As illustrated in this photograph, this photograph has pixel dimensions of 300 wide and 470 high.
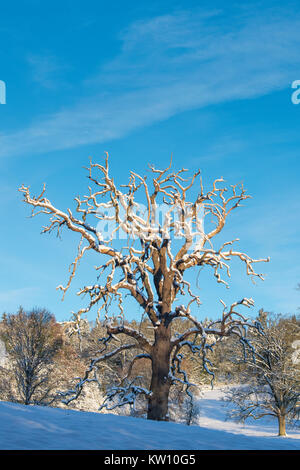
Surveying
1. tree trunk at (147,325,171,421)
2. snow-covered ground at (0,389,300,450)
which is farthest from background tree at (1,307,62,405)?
snow-covered ground at (0,389,300,450)

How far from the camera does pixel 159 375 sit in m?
16.2

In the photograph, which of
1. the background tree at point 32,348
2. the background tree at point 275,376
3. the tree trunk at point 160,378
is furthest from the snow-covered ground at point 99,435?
the background tree at point 275,376

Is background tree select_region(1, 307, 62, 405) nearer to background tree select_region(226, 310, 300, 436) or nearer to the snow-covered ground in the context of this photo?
background tree select_region(226, 310, 300, 436)

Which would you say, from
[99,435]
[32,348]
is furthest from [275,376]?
[99,435]

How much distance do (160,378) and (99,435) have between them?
802 centimetres

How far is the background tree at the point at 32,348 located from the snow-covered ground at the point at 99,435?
1597cm

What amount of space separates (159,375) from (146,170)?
25.6 feet

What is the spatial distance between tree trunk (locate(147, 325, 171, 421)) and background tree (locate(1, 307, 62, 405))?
11410 mm

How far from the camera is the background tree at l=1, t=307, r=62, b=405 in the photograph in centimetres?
2606

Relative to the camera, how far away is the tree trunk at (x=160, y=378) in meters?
16.0

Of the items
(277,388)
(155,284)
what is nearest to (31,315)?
(155,284)

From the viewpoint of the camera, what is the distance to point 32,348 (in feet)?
86.3

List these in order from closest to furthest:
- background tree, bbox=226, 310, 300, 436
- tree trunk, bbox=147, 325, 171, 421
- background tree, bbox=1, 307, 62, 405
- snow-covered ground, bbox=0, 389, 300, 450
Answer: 1. snow-covered ground, bbox=0, 389, 300, 450
2. tree trunk, bbox=147, 325, 171, 421
3. background tree, bbox=1, 307, 62, 405
4. background tree, bbox=226, 310, 300, 436

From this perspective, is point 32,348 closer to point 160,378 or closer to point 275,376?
point 160,378
